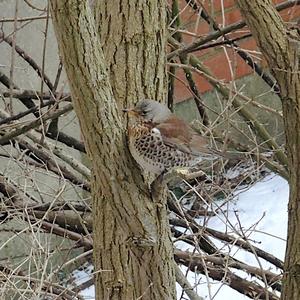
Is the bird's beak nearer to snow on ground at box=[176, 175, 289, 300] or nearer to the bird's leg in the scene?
the bird's leg

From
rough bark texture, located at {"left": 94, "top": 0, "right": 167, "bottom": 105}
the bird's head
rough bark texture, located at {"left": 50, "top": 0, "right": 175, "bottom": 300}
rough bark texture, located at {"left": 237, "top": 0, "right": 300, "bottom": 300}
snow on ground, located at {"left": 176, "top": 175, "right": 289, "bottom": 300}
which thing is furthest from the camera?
snow on ground, located at {"left": 176, "top": 175, "right": 289, "bottom": 300}

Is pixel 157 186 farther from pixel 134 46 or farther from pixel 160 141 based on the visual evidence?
pixel 134 46

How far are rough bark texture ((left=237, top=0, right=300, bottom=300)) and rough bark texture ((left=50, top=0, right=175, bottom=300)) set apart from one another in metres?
0.38

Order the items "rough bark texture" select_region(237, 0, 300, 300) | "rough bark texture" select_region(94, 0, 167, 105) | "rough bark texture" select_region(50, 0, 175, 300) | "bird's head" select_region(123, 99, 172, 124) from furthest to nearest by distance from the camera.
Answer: "rough bark texture" select_region(94, 0, 167, 105)
"bird's head" select_region(123, 99, 172, 124)
"rough bark texture" select_region(237, 0, 300, 300)
"rough bark texture" select_region(50, 0, 175, 300)

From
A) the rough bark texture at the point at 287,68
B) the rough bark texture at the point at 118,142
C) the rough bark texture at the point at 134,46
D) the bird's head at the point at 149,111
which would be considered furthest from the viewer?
the rough bark texture at the point at 134,46

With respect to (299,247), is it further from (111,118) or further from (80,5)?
(80,5)

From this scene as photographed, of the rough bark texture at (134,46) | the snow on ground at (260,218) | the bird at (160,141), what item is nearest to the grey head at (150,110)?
the bird at (160,141)

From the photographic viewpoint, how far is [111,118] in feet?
7.00

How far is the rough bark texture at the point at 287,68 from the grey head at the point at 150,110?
0.34 meters

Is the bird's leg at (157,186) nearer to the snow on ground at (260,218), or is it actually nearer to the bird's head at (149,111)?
the bird's head at (149,111)

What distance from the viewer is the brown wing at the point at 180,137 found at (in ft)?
7.92

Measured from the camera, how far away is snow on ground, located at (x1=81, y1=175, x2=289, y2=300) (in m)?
4.00

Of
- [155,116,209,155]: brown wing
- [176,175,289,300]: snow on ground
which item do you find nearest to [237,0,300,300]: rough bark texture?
[155,116,209,155]: brown wing

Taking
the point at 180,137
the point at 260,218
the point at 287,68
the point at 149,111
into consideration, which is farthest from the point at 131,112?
the point at 260,218
